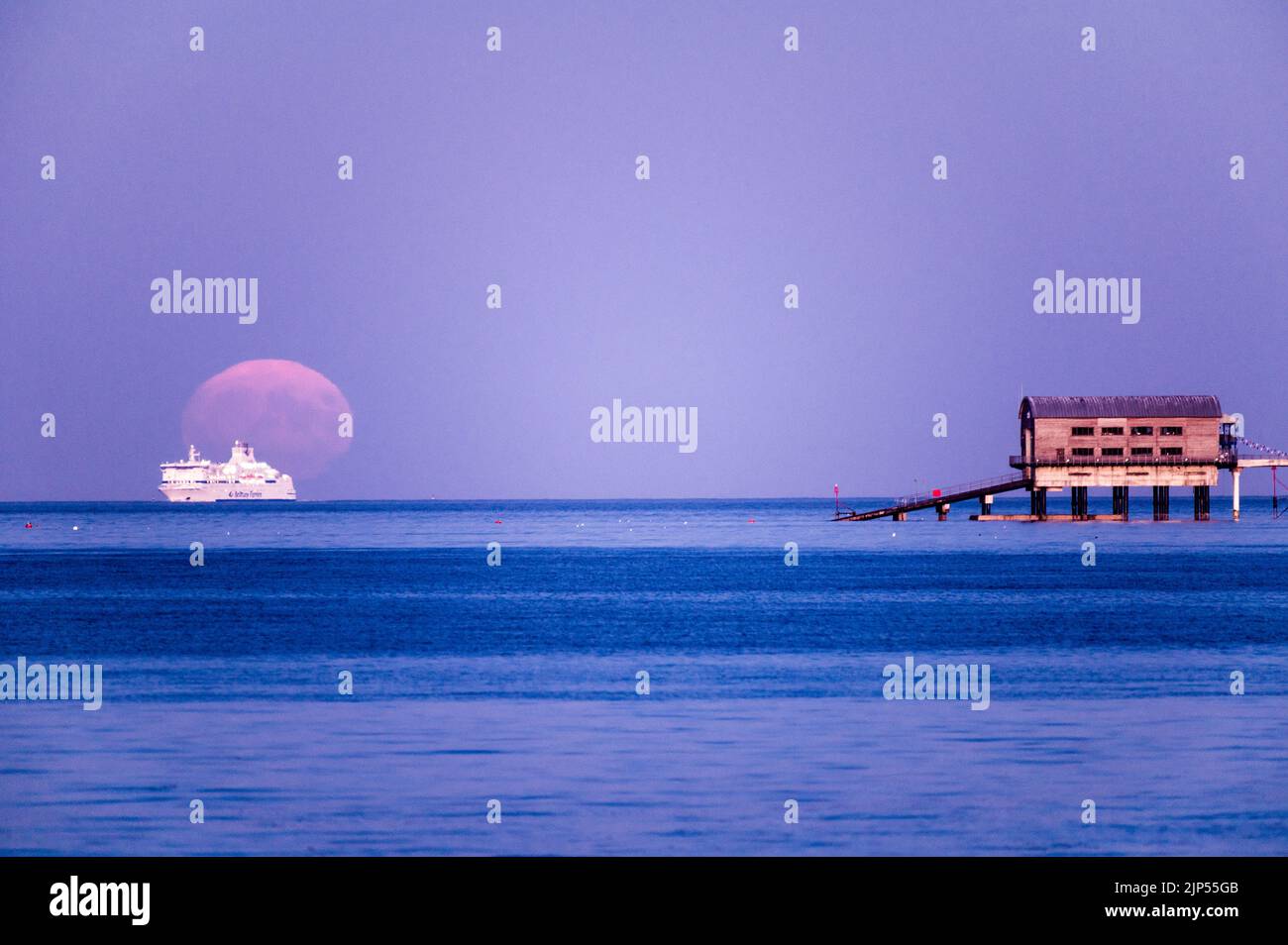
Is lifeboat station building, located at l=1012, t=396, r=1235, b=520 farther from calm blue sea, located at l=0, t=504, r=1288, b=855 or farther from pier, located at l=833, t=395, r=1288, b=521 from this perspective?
calm blue sea, located at l=0, t=504, r=1288, b=855

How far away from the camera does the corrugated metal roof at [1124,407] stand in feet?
332

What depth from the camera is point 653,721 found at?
29.6m

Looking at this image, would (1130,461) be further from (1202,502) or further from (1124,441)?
(1202,502)

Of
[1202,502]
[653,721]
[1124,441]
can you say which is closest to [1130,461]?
[1124,441]

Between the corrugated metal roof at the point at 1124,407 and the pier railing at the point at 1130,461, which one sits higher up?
the corrugated metal roof at the point at 1124,407

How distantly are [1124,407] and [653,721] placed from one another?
261 ft

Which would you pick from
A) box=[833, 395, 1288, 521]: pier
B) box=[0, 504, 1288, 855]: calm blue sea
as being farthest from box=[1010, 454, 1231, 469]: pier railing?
box=[0, 504, 1288, 855]: calm blue sea

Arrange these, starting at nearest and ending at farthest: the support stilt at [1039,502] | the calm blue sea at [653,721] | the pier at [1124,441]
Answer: the calm blue sea at [653,721], the pier at [1124,441], the support stilt at [1039,502]

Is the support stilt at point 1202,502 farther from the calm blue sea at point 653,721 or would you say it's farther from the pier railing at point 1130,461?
the calm blue sea at point 653,721

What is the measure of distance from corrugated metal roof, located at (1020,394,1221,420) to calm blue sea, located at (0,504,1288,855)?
30850 millimetres

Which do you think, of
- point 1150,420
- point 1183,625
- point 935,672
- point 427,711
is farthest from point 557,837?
point 1150,420

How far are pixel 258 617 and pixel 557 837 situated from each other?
38307mm

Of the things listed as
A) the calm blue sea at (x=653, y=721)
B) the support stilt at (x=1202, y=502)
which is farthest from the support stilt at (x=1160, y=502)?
the calm blue sea at (x=653, y=721)

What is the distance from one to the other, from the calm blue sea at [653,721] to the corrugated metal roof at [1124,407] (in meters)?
30.8
